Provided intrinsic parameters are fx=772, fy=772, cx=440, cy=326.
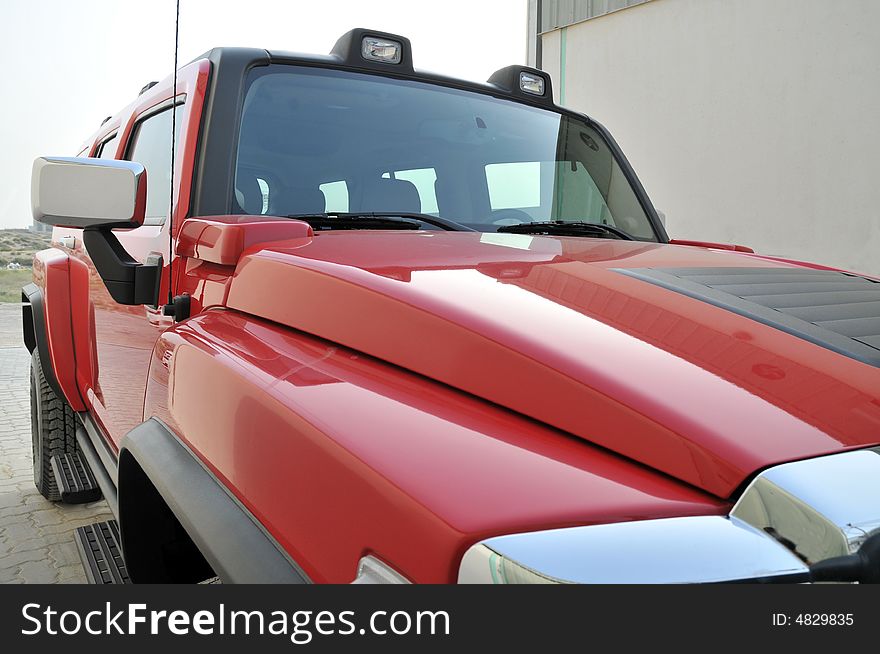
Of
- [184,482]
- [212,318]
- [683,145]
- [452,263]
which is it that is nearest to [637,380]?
[452,263]

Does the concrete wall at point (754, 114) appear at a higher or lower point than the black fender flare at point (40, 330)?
higher

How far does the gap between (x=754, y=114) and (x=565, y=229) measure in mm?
7014

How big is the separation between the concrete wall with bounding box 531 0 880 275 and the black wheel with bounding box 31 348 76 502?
23.0 ft

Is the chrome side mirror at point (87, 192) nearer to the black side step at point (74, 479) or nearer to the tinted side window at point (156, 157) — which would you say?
the tinted side window at point (156, 157)

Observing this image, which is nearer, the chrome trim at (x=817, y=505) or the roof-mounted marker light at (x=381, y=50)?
the chrome trim at (x=817, y=505)

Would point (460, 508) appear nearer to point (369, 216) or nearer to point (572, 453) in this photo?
point (572, 453)

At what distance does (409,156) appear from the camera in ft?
7.22

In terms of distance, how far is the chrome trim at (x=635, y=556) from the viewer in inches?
26.6

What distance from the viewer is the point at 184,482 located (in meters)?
1.30

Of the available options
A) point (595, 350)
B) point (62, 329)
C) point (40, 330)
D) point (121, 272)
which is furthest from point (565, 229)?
point (40, 330)

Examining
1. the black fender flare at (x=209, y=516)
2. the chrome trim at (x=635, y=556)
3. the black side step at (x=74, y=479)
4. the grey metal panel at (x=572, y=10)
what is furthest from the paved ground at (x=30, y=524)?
the grey metal panel at (x=572, y=10)

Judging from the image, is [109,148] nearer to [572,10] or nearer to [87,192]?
[87,192]

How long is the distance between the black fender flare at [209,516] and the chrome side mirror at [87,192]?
0.60 metres

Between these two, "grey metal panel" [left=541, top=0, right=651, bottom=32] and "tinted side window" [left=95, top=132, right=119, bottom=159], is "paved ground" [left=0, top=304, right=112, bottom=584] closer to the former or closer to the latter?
"tinted side window" [left=95, top=132, right=119, bottom=159]
